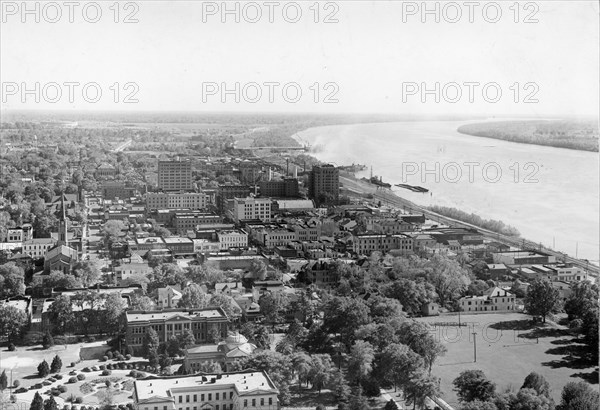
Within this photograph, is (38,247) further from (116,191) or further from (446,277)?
(446,277)

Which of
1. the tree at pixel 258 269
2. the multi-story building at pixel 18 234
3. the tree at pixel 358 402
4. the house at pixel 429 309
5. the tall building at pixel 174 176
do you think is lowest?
the tree at pixel 358 402

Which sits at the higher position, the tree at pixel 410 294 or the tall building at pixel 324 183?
the tall building at pixel 324 183

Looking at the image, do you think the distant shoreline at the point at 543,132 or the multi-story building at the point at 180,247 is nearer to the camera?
the distant shoreline at the point at 543,132

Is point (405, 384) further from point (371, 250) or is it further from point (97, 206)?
point (97, 206)

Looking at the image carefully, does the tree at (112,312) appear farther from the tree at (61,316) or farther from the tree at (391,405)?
the tree at (391,405)

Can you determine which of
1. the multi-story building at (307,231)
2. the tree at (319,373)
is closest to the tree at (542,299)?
the multi-story building at (307,231)

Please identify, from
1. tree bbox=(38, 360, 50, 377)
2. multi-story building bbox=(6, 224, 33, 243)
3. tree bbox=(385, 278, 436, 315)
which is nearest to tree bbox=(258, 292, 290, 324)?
tree bbox=(385, 278, 436, 315)
